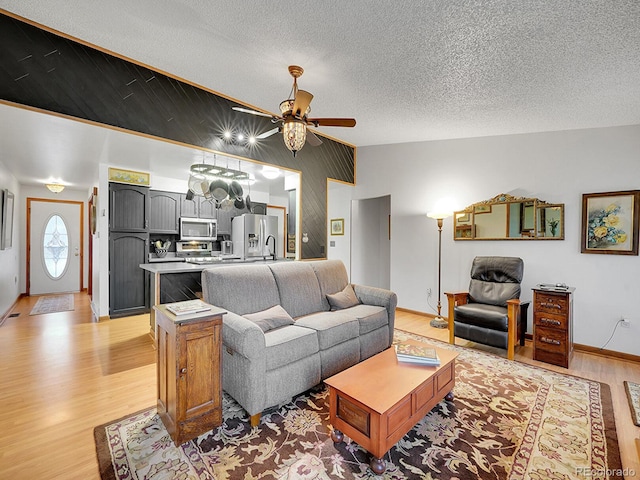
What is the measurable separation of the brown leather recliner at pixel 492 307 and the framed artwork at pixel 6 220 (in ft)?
22.4

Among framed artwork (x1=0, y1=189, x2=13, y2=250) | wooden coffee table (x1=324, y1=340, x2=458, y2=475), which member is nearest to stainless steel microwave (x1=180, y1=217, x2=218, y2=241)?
framed artwork (x1=0, y1=189, x2=13, y2=250)

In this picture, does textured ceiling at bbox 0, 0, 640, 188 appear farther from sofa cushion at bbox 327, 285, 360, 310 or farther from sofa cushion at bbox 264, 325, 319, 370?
sofa cushion at bbox 264, 325, 319, 370

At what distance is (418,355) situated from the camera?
2.17 meters

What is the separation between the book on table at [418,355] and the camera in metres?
2.12

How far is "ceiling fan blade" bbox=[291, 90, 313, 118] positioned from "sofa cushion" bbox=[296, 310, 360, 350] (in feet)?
6.26

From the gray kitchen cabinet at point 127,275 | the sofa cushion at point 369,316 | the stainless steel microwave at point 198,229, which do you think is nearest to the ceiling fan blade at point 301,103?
the sofa cushion at point 369,316

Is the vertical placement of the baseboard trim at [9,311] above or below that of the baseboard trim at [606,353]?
below

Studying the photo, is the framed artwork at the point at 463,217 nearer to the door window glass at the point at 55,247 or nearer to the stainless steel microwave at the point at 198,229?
the stainless steel microwave at the point at 198,229

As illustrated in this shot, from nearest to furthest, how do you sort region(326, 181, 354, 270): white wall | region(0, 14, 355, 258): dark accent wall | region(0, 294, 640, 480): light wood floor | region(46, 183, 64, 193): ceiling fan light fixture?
region(0, 294, 640, 480): light wood floor, region(0, 14, 355, 258): dark accent wall, region(326, 181, 354, 270): white wall, region(46, 183, 64, 193): ceiling fan light fixture

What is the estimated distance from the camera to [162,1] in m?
2.00

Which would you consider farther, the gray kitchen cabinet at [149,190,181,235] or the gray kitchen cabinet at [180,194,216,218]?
the gray kitchen cabinet at [180,194,216,218]

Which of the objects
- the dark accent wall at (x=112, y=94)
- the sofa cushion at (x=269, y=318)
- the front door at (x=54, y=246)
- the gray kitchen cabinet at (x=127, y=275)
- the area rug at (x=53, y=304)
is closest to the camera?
the dark accent wall at (x=112, y=94)

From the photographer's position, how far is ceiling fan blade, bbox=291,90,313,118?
7.97ft

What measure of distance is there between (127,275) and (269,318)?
3773 mm
